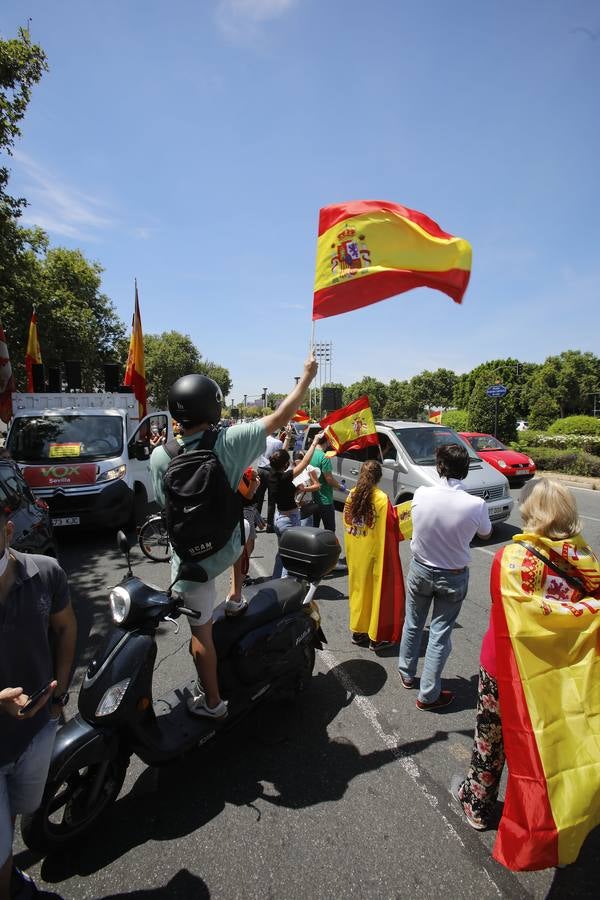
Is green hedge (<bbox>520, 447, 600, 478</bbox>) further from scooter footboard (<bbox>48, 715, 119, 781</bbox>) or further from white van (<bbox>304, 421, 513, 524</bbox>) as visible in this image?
scooter footboard (<bbox>48, 715, 119, 781</bbox>)

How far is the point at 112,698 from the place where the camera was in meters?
2.17

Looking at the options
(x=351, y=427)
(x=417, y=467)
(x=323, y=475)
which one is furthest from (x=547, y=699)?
(x=417, y=467)

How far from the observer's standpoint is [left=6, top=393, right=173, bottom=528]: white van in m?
7.04

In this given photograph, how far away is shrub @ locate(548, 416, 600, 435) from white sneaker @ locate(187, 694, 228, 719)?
23.8 meters

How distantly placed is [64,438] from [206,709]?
6.48m

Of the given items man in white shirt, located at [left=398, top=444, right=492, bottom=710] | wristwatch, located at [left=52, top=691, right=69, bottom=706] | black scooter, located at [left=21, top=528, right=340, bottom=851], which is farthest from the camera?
man in white shirt, located at [left=398, top=444, right=492, bottom=710]

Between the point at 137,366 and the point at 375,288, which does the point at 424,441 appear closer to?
the point at 375,288

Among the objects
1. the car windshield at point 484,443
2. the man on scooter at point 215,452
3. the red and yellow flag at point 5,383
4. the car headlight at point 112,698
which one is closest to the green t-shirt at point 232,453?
the man on scooter at point 215,452

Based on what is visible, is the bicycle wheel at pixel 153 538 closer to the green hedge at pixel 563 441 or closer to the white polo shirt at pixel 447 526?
the white polo shirt at pixel 447 526

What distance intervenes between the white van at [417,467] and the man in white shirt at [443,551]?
13.8ft

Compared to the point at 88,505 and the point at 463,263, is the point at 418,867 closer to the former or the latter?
the point at 463,263

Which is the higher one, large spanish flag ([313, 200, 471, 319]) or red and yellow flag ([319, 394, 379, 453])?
large spanish flag ([313, 200, 471, 319])

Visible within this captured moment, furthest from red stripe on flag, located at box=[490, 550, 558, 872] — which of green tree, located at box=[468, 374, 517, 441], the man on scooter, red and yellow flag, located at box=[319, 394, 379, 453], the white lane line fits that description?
green tree, located at box=[468, 374, 517, 441]

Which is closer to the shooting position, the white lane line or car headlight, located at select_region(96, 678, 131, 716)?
car headlight, located at select_region(96, 678, 131, 716)
